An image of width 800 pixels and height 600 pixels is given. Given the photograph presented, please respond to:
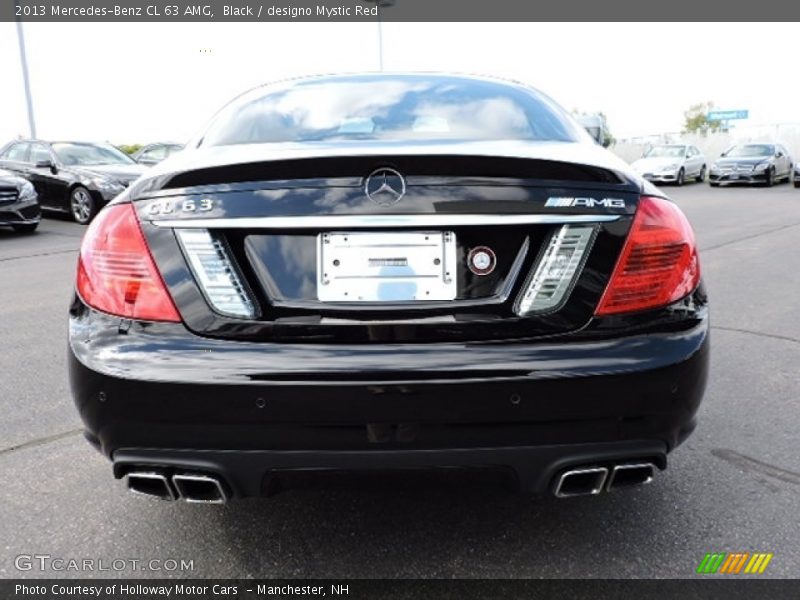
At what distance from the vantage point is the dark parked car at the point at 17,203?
10852 millimetres

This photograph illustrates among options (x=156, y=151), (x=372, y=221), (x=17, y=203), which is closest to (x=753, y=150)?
(x=156, y=151)

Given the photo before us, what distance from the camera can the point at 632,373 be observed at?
192 cm

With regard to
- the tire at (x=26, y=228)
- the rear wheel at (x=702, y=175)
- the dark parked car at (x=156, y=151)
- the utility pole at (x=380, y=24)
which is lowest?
the rear wheel at (x=702, y=175)

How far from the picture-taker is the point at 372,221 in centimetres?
189

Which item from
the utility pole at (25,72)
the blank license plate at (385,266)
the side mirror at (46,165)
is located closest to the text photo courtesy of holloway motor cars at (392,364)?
the blank license plate at (385,266)

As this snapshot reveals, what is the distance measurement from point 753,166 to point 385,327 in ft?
84.0

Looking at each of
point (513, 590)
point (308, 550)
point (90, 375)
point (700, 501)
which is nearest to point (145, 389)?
point (90, 375)

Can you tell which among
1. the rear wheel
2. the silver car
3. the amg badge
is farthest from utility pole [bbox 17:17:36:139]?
the rear wheel

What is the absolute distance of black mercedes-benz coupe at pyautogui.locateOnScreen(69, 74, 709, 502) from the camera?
6.16 ft

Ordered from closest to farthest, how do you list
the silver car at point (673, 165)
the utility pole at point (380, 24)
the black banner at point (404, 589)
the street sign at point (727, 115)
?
the black banner at point (404, 589)
the utility pole at point (380, 24)
the silver car at point (673, 165)
the street sign at point (727, 115)

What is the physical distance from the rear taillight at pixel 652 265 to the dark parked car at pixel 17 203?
1087cm

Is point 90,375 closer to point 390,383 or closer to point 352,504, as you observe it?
point 390,383

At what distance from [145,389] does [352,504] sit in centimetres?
104

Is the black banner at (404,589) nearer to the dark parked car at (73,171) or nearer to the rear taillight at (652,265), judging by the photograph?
the rear taillight at (652,265)
